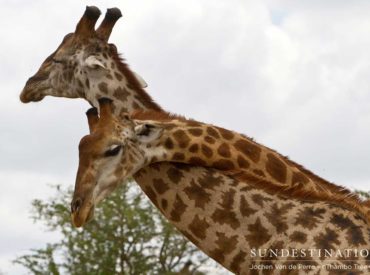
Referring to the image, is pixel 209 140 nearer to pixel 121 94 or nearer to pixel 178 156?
pixel 178 156

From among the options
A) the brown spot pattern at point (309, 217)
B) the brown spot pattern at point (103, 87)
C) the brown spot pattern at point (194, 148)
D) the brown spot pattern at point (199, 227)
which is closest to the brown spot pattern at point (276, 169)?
the brown spot pattern at point (194, 148)

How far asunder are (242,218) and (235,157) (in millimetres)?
1109

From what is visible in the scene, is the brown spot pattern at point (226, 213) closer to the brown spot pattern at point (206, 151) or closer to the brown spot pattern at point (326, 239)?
the brown spot pattern at point (206, 151)

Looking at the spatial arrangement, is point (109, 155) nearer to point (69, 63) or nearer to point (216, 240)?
point (216, 240)

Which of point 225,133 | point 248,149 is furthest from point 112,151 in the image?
point 248,149

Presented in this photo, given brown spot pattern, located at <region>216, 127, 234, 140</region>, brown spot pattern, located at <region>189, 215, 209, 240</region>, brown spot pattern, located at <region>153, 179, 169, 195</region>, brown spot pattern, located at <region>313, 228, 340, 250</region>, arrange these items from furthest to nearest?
1. brown spot pattern, located at <region>216, 127, 234, 140</region>
2. brown spot pattern, located at <region>153, 179, 169, 195</region>
3. brown spot pattern, located at <region>189, 215, 209, 240</region>
4. brown spot pattern, located at <region>313, 228, 340, 250</region>

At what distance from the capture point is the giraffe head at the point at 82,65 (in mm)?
15000

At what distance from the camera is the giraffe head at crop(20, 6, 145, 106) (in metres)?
15.0

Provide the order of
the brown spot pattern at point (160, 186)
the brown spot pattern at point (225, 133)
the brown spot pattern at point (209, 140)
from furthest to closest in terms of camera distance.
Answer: the brown spot pattern at point (225, 133) < the brown spot pattern at point (209, 140) < the brown spot pattern at point (160, 186)

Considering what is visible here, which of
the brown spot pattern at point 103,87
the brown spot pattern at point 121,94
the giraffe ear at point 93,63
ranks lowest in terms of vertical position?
the brown spot pattern at point 121,94

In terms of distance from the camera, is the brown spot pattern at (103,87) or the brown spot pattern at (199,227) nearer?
the brown spot pattern at (199,227)

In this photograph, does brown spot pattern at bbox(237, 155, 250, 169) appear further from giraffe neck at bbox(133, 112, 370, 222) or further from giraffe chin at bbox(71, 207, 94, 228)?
giraffe chin at bbox(71, 207, 94, 228)

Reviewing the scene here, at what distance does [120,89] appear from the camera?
14.8 meters

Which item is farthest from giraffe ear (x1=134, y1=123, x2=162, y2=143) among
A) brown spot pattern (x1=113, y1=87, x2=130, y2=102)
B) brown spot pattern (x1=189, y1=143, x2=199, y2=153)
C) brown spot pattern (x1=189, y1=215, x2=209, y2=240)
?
brown spot pattern (x1=113, y1=87, x2=130, y2=102)
